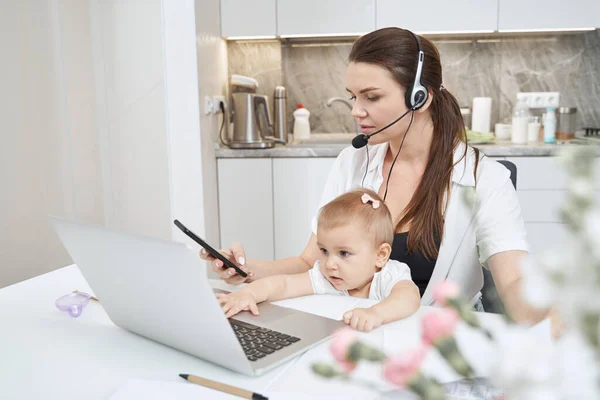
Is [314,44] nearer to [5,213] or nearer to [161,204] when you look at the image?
[161,204]

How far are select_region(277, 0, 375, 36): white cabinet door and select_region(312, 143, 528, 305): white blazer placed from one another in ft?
5.46

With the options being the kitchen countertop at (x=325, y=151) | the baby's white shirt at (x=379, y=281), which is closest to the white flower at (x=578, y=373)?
the baby's white shirt at (x=379, y=281)

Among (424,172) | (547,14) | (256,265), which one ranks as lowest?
(256,265)

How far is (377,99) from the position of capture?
1521 mm

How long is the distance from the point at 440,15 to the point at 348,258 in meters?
2.15

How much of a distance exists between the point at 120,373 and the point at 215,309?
21 cm

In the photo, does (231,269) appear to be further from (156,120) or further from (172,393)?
(156,120)

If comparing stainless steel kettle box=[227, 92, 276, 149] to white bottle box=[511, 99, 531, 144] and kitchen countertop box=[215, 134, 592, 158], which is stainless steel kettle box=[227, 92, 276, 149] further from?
white bottle box=[511, 99, 531, 144]

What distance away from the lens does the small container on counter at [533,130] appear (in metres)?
3.11

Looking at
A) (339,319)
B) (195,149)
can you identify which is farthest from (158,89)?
(339,319)

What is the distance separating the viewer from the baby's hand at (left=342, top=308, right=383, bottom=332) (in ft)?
3.09

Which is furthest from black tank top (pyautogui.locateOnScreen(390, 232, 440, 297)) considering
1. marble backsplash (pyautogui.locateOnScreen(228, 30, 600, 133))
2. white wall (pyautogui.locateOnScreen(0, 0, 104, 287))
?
marble backsplash (pyautogui.locateOnScreen(228, 30, 600, 133))

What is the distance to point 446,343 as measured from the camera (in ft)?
0.81

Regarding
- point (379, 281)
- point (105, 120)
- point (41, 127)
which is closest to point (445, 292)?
point (379, 281)
